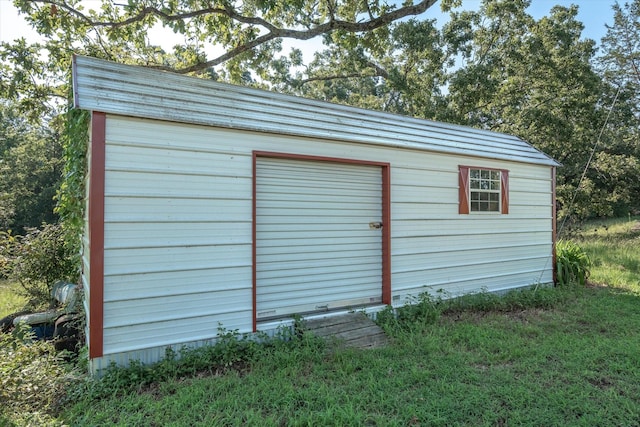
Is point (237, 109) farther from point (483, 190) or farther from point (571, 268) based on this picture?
point (571, 268)

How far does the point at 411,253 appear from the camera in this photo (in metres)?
5.61

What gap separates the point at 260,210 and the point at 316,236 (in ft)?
2.95

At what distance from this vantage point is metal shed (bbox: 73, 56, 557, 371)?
Result: 3.55m

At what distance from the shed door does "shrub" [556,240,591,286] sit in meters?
4.75

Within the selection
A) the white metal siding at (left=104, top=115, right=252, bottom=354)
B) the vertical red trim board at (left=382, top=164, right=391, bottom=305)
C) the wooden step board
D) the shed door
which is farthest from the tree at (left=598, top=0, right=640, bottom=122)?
the white metal siding at (left=104, top=115, right=252, bottom=354)

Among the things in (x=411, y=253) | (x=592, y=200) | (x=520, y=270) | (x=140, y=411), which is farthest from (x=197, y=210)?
(x=592, y=200)

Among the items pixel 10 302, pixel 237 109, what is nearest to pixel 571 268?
pixel 237 109

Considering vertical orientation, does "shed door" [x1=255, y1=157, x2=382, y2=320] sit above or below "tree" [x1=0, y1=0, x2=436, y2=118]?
below

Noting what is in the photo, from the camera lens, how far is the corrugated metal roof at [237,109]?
363 cm

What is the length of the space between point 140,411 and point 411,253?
4.01 m

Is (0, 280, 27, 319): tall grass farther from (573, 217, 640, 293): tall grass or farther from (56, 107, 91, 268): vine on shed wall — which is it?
(573, 217, 640, 293): tall grass

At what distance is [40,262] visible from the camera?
6.34m

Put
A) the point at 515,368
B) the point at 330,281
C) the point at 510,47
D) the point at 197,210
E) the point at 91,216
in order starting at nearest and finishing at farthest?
the point at 91,216
the point at 515,368
the point at 197,210
the point at 330,281
the point at 510,47

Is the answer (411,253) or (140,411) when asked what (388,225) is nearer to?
(411,253)
